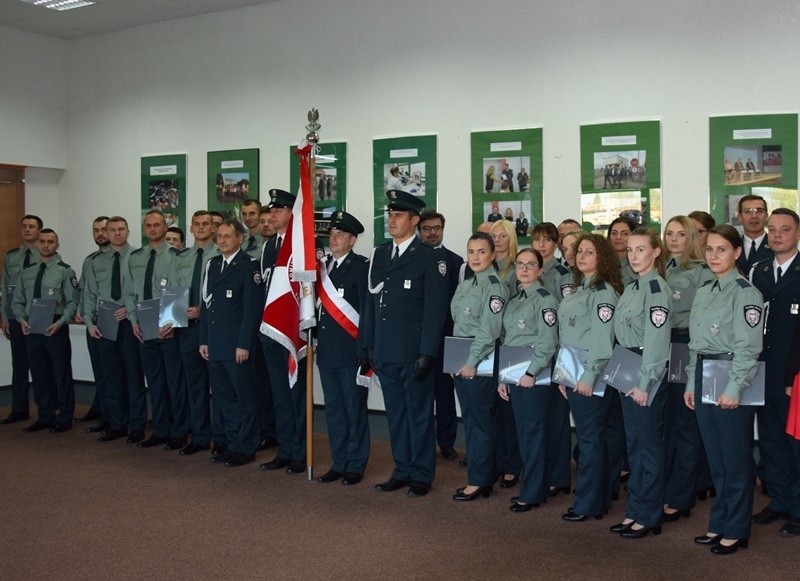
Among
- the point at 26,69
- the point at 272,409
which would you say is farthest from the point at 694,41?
the point at 26,69

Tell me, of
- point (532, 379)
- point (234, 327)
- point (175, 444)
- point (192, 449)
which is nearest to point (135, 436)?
point (175, 444)

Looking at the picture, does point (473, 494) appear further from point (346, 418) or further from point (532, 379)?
point (346, 418)

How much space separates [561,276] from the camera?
5344mm

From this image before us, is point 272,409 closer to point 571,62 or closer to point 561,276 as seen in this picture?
point 561,276

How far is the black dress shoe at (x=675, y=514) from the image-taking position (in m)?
4.55

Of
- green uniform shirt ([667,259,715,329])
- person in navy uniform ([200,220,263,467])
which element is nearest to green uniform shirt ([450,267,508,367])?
green uniform shirt ([667,259,715,329])

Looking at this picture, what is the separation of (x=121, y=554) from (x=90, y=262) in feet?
11.3

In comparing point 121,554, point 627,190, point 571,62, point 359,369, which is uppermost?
point 571,62

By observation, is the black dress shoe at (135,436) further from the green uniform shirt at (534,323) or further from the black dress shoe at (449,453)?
the green uniform shirt at (534,323)

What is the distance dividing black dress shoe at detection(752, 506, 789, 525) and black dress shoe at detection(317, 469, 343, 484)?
241cm

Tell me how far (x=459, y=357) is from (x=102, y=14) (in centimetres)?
577

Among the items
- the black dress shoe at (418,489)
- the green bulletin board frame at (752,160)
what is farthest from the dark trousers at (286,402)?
the green bulletin board frame at (752,160)

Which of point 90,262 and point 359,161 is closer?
point 90,262

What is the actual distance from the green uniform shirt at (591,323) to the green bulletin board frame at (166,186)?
531cm
